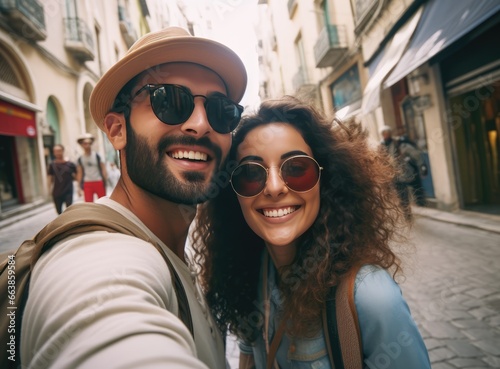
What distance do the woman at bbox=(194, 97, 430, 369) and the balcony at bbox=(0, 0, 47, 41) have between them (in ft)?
33.7

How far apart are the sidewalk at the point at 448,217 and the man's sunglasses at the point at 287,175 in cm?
245

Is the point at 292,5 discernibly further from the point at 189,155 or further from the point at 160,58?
the point at 189,155

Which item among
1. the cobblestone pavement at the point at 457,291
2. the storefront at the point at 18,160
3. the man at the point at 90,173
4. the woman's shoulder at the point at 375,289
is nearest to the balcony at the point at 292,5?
the storefront at the point at 18,160

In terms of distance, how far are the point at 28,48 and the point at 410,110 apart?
11.9 meters

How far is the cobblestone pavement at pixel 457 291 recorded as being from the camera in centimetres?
229

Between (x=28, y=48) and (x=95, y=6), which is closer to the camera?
(x=28, y=48)

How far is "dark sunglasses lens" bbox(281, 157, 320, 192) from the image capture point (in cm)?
131

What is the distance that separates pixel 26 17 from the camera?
27.9 feet

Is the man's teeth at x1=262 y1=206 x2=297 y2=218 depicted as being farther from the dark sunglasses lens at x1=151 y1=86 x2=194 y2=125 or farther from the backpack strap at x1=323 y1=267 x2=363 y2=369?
the dark sunglasses lens at x1=151 y1=86 x2=194 y2=125

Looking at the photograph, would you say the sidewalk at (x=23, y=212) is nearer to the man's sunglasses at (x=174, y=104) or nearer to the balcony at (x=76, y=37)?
the balcony at (x=76, y=37)

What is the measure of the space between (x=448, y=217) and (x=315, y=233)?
600 centimetres

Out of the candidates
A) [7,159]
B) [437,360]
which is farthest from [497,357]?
[7,159]

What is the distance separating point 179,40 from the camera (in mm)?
1242

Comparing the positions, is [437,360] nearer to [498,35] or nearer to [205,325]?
[205,325]
